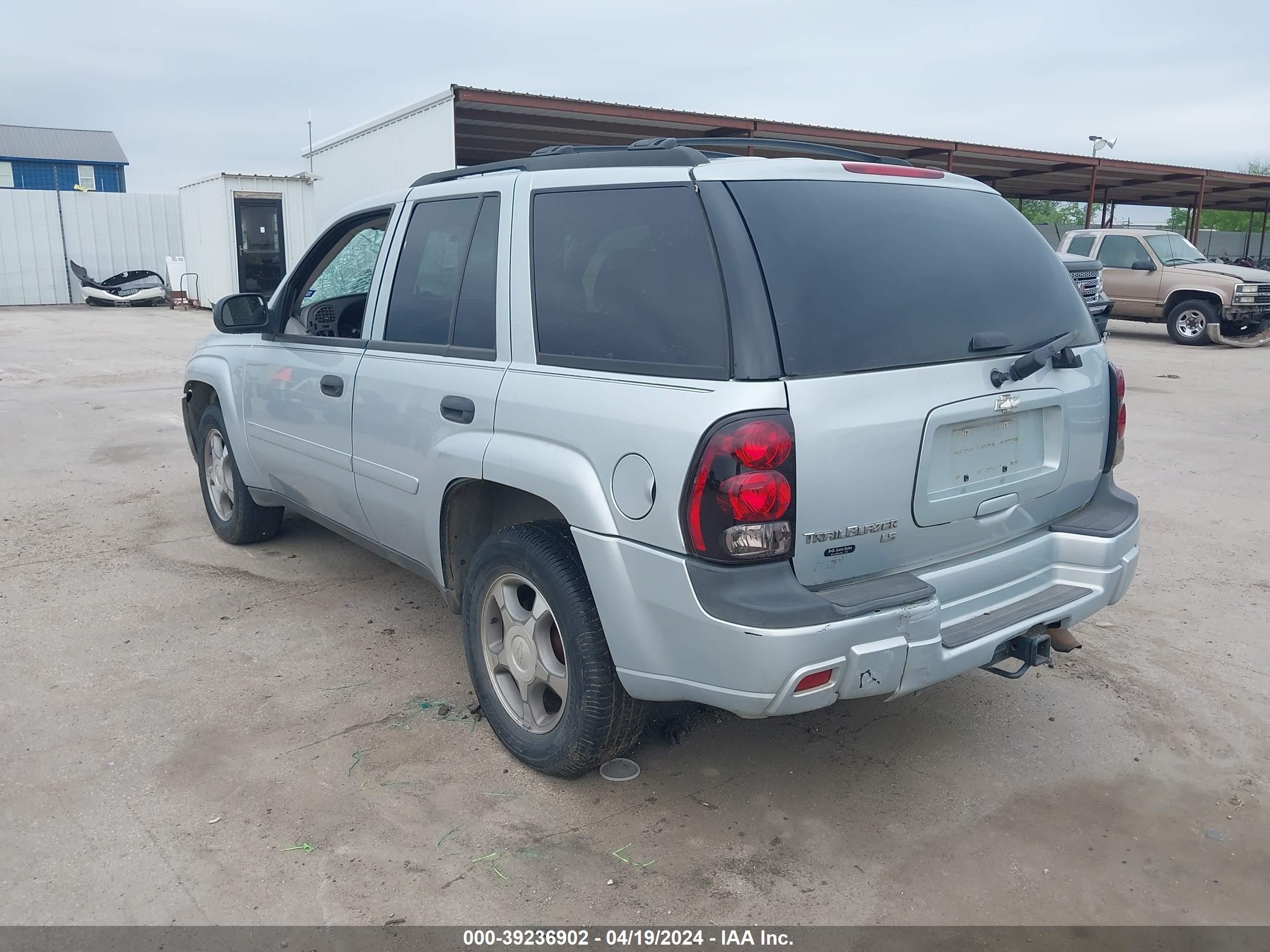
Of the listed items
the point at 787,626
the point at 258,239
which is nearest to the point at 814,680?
the point at 787,626

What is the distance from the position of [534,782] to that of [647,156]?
6.59 feet

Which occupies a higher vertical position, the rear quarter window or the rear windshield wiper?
the rear quarter window

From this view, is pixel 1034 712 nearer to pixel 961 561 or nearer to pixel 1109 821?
pixel 1109 821

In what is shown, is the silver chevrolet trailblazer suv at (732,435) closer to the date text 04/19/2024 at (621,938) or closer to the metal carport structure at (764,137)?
the date text 04/19/2024 at (621,938)

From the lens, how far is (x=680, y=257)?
2822mm

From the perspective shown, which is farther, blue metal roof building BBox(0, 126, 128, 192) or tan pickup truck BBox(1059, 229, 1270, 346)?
blue metal roof building BBox(0, 126, 128, 192)

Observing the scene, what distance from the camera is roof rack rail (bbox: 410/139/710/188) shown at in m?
2.95

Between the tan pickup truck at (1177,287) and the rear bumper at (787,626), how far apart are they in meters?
16.1

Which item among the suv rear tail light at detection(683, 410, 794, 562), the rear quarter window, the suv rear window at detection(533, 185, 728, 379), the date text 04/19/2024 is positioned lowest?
the date text 04/19/2024

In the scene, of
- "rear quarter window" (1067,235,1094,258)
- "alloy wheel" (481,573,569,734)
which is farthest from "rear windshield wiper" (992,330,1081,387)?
"rear quarter window" (1067,235,1094,258)

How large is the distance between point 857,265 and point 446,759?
6.85ft

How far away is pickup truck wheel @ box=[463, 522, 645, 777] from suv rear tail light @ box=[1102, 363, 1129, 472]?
73.1 inches

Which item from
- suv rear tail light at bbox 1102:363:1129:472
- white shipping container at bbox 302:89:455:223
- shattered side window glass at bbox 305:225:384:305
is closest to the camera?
suv rear tail light at bbox 1102:363:1129:472

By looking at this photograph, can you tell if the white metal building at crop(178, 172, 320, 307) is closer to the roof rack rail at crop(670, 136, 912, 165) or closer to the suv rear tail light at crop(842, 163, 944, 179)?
the roof rack rail at crop(670, 136, 912, 165)
